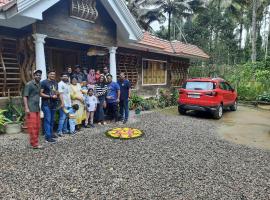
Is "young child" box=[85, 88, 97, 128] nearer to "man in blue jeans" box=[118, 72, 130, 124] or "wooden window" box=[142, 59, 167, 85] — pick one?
"man in blue jeans" box=[118, 72, 130, 124]

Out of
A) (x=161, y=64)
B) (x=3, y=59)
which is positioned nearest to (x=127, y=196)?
(x=3, y=59)

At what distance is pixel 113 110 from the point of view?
9352 millimetres

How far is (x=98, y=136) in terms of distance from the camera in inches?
291

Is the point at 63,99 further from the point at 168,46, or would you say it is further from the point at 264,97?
the point at 264,97

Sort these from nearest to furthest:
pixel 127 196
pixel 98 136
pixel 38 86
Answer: pixel 127 196
pixel 38 86
pixel 98 136

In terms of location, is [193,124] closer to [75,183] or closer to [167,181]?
[167,181]

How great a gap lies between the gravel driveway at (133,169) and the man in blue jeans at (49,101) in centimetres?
47

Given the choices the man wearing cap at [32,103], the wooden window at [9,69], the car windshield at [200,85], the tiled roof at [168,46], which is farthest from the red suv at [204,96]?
the man wearing cap at [32,103]

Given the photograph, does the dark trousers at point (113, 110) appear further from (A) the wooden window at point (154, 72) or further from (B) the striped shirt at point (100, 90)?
(A) the wooden window at point (154, 72)

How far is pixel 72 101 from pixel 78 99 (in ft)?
0.60

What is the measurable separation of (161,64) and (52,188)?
13.5 meters

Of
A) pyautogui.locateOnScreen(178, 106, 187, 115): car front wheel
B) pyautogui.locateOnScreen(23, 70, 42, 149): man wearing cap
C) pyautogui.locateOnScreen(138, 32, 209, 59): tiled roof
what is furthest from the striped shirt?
pyautogui.locateOnScreen(178, 106, 187, 115): car front wheel

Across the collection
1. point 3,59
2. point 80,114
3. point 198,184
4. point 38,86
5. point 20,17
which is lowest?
point 198,184

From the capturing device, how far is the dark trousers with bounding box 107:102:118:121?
9.16 m
